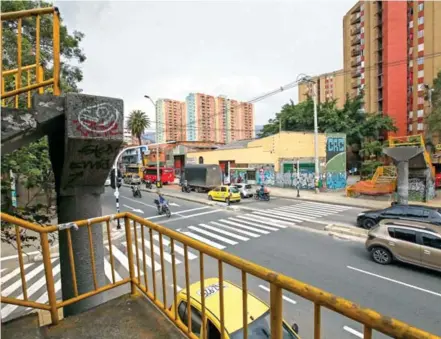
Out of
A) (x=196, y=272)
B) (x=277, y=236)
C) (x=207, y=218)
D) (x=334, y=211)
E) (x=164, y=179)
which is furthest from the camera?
(x=164, y=179)

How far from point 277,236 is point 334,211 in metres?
7.47

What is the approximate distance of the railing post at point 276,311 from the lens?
72.1 inches

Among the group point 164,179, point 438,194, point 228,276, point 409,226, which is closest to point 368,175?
point 438,194

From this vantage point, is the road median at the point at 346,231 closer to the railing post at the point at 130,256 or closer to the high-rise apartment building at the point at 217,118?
the railing post at the point at 130,256

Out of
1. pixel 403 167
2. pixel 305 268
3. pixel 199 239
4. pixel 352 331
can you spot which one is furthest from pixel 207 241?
pixel 403 167

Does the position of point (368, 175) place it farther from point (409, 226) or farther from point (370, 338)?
point (370, 338)

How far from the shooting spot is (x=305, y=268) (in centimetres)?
863

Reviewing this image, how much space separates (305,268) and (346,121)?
37166 mm

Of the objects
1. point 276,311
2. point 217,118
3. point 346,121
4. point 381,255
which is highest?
point 217,118

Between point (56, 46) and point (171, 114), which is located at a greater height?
point (171, 114)

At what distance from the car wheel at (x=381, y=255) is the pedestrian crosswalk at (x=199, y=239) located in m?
4.67

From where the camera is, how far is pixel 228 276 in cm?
794

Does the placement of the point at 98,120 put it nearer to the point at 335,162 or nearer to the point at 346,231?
the point at 346,231

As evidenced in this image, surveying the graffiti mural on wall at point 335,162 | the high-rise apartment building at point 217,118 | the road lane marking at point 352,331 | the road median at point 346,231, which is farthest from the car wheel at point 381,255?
the high-rise apartment building at point 217,118
